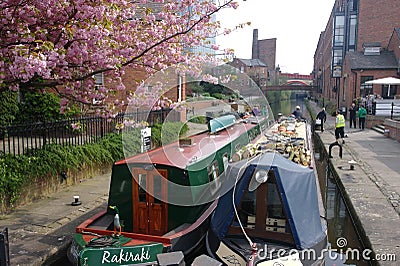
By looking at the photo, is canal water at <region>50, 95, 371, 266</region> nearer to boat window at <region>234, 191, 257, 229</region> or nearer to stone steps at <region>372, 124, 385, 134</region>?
boat window at <region>234, 191, 257, 229</region>

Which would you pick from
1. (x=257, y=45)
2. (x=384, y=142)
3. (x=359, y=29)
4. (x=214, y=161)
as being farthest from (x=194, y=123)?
(x=257, y=45)

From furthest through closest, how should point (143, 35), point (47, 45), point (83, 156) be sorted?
point (83, 156), point (143, 35), point (47, 45)

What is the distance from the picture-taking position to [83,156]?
976 centimetres

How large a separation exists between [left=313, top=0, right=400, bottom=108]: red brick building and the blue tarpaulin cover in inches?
961

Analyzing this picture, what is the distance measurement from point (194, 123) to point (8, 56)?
13.9 metres

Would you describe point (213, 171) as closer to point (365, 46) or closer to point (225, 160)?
point (225, 160)

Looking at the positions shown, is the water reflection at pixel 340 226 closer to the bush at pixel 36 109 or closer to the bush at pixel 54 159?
the bush at pixel 54 159

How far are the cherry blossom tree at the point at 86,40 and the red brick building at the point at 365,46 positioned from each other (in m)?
23.5

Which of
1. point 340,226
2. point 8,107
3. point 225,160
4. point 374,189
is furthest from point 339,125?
point 8,107

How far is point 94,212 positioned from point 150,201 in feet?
6.97

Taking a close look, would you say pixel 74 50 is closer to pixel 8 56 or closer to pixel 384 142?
pixel 8 56

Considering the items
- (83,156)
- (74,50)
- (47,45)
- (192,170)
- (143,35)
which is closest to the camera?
(47,45)

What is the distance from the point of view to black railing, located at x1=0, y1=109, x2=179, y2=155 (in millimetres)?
7754

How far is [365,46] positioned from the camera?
31.4 meters
